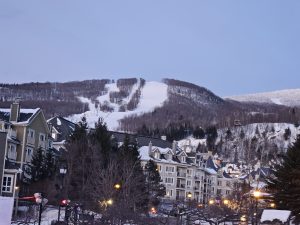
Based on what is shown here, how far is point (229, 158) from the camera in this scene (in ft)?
615

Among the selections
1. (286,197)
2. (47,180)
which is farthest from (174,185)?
(286,197)

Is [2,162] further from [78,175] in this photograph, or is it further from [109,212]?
[109,212]

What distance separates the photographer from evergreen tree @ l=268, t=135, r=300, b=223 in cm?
3625

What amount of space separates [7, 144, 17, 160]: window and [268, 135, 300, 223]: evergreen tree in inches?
976

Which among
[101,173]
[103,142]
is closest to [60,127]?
[103,142]

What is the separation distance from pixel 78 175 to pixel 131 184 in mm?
5844

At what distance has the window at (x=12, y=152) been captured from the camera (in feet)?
180

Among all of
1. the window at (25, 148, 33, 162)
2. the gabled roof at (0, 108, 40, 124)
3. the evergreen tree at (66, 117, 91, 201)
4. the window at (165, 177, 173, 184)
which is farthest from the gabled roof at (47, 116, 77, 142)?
the evergreen tree at (66, 117, 91, 201)

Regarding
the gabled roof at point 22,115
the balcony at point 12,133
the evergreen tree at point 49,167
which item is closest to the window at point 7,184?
the evergreen tree at point 49,167

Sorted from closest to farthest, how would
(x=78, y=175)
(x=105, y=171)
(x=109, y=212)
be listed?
(x=109, y=212)
(x=105, y=171)
(x=78, y=175)

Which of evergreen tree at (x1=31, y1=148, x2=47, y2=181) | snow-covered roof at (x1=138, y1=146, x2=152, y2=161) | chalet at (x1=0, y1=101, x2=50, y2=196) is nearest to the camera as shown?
chalet at (x1=0, y1=101, x2=50, y2=196)

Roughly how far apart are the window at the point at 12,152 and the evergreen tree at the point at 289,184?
81.3 feet

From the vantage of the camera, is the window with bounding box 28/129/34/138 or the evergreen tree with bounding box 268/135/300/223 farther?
the window with bounding box 28/129/34/138

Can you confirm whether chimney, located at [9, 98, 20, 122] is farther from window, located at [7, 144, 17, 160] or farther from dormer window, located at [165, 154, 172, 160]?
dormer window, located at [165, 154, 172, 160]
